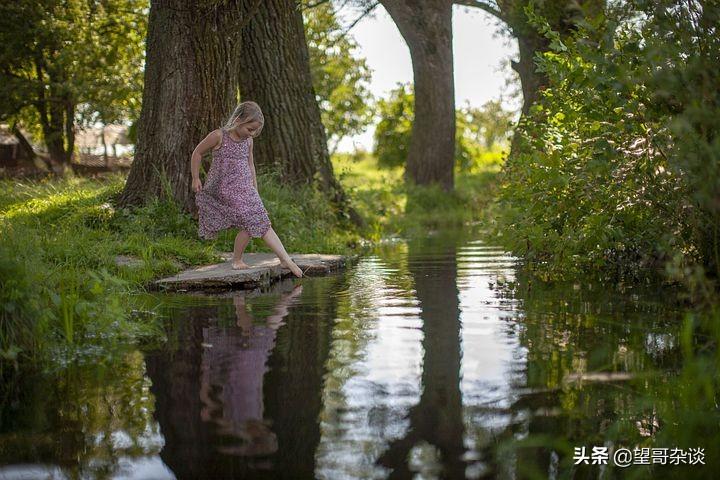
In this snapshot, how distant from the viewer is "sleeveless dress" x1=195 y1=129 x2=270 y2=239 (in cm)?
991

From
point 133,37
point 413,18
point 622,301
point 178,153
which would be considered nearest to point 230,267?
point 178,153

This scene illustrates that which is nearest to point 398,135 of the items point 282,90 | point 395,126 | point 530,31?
point 395,126

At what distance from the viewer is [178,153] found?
11633 millimetres

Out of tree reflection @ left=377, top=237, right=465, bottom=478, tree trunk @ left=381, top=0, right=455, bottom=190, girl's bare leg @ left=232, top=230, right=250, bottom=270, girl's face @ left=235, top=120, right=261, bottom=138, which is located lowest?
tree reflection @ left=377, top=237, right=465, bottom=478

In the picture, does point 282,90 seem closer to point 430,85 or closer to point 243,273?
point 243,273

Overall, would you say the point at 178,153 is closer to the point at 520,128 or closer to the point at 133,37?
the point at 520,128

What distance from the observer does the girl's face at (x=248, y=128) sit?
31.8ft

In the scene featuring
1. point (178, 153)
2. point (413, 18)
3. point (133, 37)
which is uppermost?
point (133, 37)

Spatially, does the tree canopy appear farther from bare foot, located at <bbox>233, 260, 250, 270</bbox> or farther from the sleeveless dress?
bare foot, located at <bbox>233, 260, 250, 270</bbox>

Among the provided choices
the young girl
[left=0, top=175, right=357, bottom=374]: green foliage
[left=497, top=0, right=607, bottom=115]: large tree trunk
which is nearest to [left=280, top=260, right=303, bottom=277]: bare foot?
the young girl

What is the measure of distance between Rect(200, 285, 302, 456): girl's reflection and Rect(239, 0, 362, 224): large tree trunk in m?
7.55

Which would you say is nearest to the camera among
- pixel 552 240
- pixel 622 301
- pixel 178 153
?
pixel 622 301

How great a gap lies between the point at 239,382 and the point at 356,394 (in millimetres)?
639

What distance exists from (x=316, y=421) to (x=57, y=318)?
2347 millimetres
